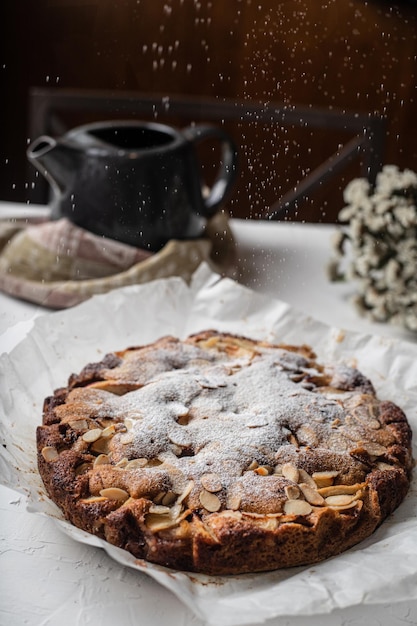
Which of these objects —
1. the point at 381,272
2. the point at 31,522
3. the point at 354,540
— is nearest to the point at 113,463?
the point at 31,522

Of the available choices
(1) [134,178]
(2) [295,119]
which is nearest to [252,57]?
(2) [295,119]

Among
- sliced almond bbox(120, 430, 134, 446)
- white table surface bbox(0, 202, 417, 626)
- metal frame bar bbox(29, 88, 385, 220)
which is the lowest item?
white table surface bbox(0, 202, 417, 626)

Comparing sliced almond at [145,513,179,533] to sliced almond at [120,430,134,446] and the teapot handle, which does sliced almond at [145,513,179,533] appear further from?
the teapot handle

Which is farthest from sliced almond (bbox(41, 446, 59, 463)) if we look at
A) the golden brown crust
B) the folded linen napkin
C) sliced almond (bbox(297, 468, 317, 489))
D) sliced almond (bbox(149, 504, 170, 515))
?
the folded linen napkin

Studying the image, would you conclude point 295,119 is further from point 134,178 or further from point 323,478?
point 323,478

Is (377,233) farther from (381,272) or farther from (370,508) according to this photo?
(370,508)

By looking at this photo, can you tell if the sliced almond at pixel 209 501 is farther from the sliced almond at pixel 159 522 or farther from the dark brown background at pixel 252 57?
the dark brown background at pixel 252 57
